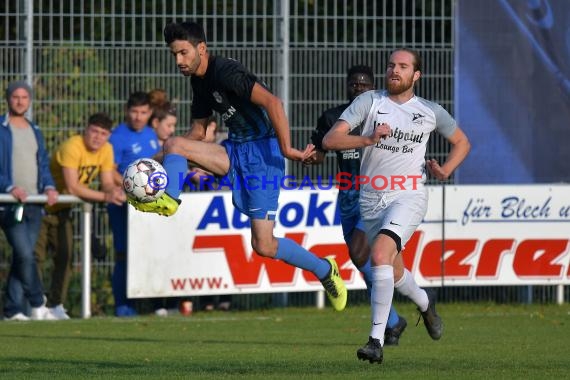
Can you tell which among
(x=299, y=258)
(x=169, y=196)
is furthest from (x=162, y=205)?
(x=299, y=258)

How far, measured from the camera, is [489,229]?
1708 centimetres

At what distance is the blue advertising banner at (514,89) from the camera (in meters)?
17.8

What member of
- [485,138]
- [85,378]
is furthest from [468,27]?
[85,378]

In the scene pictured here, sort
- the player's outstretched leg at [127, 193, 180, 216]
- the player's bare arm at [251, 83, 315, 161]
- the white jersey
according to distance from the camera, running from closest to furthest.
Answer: the white jersey
the player's bare arm at [251, 83, 315, 161]
the player's outstretched leg at [127, 193, 180, 216]

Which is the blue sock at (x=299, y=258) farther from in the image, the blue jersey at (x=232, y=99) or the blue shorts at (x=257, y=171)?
the blue jersey at (x=232, y=99)

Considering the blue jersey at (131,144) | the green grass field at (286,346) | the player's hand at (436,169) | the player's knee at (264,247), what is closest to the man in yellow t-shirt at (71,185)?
the blue jersey at (131,144)

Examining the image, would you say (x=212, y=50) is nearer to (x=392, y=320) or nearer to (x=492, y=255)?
(x=492, y=255)

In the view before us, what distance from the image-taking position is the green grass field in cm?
977

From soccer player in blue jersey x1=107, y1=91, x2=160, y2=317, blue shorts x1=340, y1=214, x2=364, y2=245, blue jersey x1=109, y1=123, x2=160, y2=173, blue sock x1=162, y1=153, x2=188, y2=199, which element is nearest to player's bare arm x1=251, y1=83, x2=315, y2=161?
blue sock x1=162, y1=153, x2=188, y2=199

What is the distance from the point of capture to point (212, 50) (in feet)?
56.0

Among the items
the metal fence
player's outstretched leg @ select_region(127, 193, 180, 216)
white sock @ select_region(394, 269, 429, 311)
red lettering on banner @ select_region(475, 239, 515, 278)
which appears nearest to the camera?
player's outstretched leg @ select_region(127, 193, 180, 216)

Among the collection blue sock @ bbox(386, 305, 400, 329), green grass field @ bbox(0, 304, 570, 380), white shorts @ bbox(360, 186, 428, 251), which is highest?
white shorts @ bbox(360, 186, 428, 251)

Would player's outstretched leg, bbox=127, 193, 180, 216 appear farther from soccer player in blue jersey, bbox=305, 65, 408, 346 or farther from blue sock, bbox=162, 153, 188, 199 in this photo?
soccer player in blue jersey, bbox=305, 65, 408, 346

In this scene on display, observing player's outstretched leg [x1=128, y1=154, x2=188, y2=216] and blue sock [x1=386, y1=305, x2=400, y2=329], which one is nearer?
player's outstretched leg [x1=128, y1=154, x2=188, y2=216]
